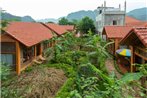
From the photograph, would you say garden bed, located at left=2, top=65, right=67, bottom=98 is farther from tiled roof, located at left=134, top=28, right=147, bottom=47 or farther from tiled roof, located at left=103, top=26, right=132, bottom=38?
tiled roof, located at left=103, top=26, right=132, bottom=38

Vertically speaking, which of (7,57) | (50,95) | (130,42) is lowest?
(50,95)

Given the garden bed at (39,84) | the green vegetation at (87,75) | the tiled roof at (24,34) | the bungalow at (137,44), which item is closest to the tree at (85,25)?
the green vegetation at (87,75)

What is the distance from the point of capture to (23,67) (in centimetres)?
2148

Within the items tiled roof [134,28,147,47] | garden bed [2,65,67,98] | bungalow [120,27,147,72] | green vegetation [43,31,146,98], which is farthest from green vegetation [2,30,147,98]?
bungalow [120,27,147,72]

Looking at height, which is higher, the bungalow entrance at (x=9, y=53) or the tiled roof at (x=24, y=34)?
the tiled roof at (x=24, y=34)

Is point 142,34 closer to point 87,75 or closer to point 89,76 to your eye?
point 89,76

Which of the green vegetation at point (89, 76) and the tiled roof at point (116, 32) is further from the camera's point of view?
the tiled roof at point (116, 32)

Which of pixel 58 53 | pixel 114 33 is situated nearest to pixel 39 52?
pixel 58 53

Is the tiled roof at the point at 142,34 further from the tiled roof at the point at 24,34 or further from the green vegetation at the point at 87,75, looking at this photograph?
the tiled roof at the point at 24,34

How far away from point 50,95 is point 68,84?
1.11 m

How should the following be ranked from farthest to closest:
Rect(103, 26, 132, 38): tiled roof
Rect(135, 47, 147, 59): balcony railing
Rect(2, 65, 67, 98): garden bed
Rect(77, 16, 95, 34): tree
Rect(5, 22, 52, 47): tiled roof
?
Rect(77, 16, 95, 34): tree, Rect(103, 26, 132, 38): tiled roof, Rect(5, 22, 52, 47): tiled roof, Rect(2, 65, 67, 98): garden bed, Rect(135, 47, 147, 59): balcony railing

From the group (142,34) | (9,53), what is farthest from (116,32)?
(142,34)

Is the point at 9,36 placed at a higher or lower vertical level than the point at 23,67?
higher

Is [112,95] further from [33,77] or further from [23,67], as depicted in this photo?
[23,67]
